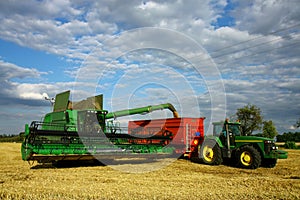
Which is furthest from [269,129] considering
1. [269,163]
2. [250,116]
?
[269,163]

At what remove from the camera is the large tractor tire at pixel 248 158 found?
1160cm

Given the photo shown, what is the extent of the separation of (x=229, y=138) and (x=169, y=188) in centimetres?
636

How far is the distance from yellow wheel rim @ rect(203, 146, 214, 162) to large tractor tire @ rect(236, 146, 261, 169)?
1442mm

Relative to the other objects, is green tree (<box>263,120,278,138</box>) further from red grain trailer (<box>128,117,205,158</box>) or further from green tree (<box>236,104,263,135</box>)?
red grain trailer (<box>128,117,205,158</box>)

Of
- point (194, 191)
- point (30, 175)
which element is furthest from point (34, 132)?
point (194, 191)

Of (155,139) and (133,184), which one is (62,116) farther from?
(133,184)

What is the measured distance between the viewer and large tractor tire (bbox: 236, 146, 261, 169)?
1160 centimetres

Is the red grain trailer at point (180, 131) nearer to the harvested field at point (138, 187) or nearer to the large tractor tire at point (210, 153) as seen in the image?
the large tractor tire at point (210, 153)

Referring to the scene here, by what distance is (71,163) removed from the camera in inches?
512

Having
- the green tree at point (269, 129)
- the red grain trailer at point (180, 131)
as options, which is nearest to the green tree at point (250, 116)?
the green tree at point (269, 129)

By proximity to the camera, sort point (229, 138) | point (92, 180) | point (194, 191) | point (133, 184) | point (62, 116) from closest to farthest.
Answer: point (194, 191) < point (133, 184) < point (92, 180) < point (229, 138) < point (62, 116)

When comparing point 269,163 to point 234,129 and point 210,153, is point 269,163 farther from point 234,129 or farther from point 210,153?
point 210,153

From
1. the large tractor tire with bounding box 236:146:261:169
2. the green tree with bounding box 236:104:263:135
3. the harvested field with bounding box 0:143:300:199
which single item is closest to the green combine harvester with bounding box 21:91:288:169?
the large tractor tire with bounding box 236:146:261:169

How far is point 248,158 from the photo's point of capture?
11961 mm
